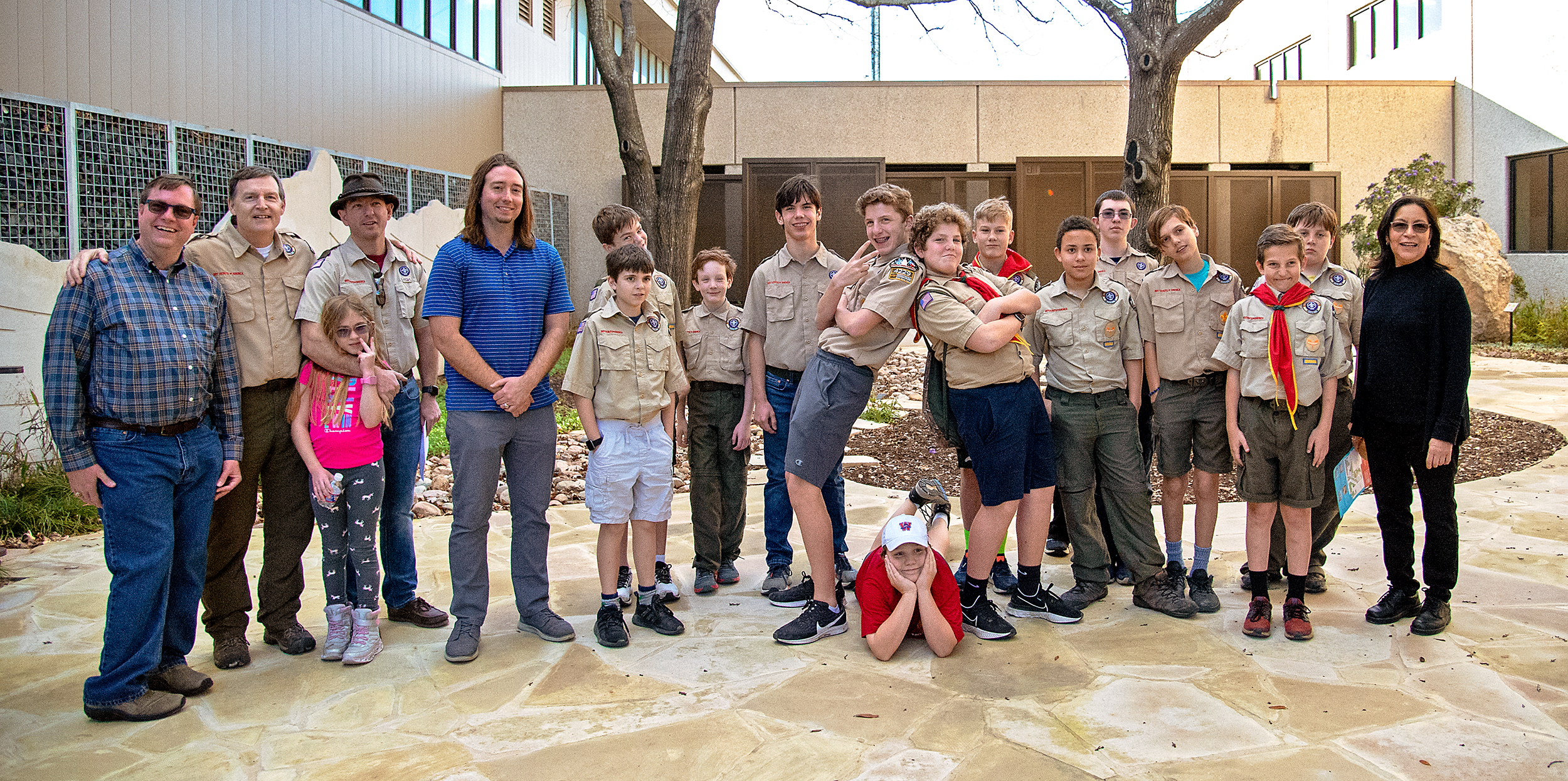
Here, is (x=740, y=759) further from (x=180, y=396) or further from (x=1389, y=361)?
(x=1389, y=361)

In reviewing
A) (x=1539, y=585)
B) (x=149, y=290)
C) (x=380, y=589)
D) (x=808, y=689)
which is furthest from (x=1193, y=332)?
(x=149, y=290)

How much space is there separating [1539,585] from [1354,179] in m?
12.0

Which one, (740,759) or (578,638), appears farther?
(578,638)

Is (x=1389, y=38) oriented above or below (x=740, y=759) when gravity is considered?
above

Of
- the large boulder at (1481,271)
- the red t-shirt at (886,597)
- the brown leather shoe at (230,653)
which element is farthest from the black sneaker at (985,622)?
the large boulder at (1481,271)

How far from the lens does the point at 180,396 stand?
323 centimetres

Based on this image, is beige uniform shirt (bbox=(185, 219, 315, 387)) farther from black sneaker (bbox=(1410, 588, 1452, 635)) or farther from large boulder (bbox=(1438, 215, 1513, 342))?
large boulder (bbox=(1438, 215, 1513, 342))

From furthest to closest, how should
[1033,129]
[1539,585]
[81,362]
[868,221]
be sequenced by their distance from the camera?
[1033,129]
[1539,585]
[868,221]
[81,362]

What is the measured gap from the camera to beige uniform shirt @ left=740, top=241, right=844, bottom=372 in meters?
Result: 4.38

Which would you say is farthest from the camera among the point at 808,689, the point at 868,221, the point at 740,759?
the point at 868,221

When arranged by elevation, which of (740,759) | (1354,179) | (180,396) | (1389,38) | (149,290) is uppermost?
(1389,38)

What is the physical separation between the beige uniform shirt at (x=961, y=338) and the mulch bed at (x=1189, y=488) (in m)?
2.54

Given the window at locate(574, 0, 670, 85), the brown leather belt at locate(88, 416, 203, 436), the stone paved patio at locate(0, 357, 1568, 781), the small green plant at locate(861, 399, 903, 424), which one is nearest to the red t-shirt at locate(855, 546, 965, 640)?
the stone paved patio at locate(0, 357, 1568, 781)

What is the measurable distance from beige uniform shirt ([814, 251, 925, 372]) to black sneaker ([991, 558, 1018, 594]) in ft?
4.03
